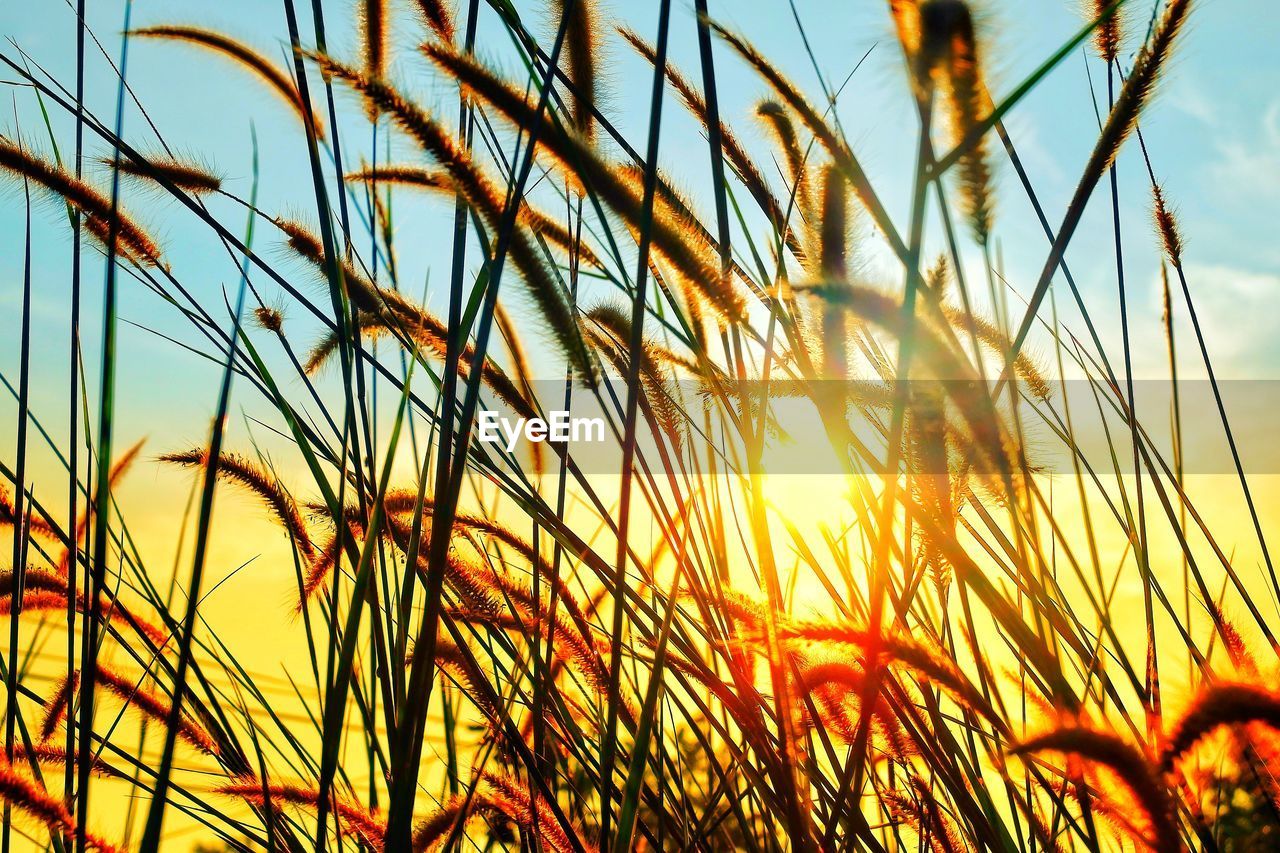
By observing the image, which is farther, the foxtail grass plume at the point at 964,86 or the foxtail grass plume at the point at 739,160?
the foxtail grass plume at the point at 739,160

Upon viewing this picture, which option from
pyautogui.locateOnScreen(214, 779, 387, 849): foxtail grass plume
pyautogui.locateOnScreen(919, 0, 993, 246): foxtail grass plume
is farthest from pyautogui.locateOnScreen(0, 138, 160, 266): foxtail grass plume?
pyautogui.locateOnScreen(919, 0, 993, 246): foxtail grass plume

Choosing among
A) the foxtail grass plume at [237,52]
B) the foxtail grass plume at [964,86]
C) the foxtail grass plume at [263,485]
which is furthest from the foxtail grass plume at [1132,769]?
the foxtail grass plume at [237,52]

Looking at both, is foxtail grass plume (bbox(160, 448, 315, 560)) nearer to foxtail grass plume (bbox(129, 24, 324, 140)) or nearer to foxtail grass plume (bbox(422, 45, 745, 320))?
foxtail grass plume (bbox(129, 24, 324, 140))

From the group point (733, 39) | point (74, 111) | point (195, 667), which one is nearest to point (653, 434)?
point (733, 39)

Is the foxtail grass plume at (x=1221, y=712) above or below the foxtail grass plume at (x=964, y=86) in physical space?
below

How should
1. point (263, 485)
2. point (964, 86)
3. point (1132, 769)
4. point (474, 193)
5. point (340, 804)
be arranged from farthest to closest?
point (263, 485) < point (340, 804) < point (474, 193) < point (964, 86) < point (1132, 769)

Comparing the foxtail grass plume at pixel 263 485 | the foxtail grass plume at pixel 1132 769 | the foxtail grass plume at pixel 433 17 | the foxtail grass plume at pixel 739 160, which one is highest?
the foxtail grass plume at pixel 433 17

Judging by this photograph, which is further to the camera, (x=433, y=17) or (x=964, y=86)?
(x=433, y=17)

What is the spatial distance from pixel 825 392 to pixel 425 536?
695 millimetres

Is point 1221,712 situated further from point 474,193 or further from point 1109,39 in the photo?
point 1109,39

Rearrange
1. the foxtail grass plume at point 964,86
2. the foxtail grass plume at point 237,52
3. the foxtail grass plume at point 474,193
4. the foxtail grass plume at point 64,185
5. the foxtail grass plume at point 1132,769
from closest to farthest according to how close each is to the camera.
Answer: the foxtail grass plume at point 1132,769 < the foxtail grass plume at point 964,86 < the foxtail grass plume at point 474,193 < the foxtail grass plume at point 64,185 < the foxtail grass plume at point 237,52

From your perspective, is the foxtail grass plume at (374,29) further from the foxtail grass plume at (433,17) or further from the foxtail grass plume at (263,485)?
the foxtail grass plume at (263,485)

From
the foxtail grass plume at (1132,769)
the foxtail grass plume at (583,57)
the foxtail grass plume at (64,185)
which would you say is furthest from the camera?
the foxtail grass plume at (64,185)

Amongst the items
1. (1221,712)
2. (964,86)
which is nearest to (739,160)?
(964,86)
